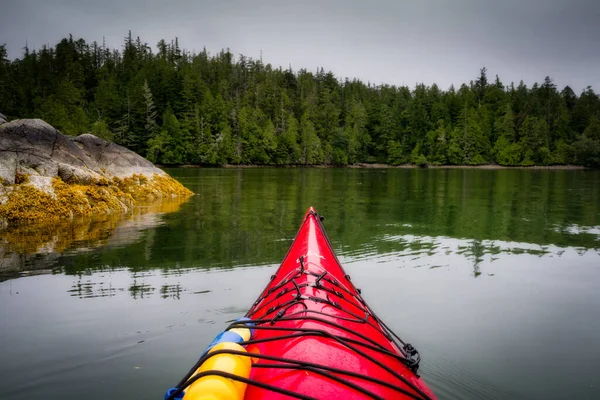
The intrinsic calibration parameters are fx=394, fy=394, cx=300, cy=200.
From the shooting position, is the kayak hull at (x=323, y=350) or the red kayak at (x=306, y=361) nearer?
the red kayak at (x=306, y=361)

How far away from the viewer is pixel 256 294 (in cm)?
603

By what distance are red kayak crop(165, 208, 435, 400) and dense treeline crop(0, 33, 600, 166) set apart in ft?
226

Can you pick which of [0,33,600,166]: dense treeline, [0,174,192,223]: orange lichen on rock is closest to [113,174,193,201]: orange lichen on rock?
[0,174,192,223]: orange lichen on rock

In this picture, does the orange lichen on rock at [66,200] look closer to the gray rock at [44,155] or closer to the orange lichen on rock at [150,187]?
the orange lichen on rock at [150,187]

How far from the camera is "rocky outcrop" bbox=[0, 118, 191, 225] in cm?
1135

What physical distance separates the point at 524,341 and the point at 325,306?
122 inches

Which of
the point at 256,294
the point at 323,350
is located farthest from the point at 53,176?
the point at 323,350

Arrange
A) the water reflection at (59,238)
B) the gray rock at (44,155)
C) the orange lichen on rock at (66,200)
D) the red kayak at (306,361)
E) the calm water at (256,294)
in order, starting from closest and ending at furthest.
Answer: the red kayak at (306,361)
the calm water at (256,294)
the water reflection at (59,238)
the orange lichen on rock at (66,200)
the gray rock at (44,155)

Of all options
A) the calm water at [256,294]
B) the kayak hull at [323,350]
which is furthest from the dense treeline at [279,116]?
the kayak hull at [323,350]

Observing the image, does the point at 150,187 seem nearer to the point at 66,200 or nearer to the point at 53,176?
the point at 53,176

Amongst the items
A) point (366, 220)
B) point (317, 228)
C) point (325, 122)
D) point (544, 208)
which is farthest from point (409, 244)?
point (325, 122)

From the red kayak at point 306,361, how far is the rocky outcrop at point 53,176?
1114 cm

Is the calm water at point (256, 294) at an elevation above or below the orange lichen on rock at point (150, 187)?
below

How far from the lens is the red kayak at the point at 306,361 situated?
6.26ft
